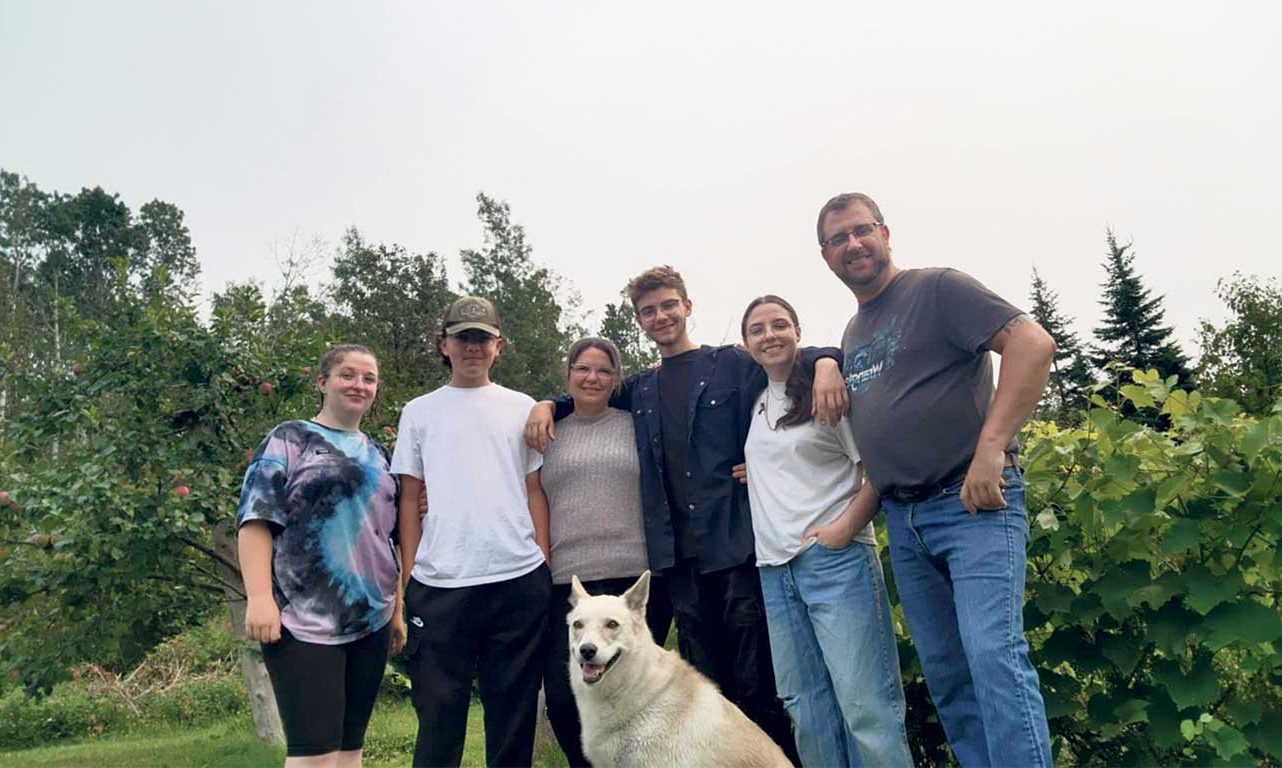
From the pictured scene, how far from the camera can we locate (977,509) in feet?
9.61

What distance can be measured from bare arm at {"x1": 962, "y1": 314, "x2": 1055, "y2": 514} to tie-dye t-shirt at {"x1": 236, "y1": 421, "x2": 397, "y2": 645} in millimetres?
2422

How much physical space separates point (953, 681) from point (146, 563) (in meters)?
6.99

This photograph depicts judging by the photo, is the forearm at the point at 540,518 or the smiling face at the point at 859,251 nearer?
the smiling face at the point at 859,251

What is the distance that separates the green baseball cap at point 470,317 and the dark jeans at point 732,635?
1462 mm

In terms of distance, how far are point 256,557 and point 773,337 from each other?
235 centimetres

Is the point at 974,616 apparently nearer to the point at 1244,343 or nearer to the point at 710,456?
the point at 710,456

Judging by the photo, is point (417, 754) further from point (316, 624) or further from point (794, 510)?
point (794, 510)

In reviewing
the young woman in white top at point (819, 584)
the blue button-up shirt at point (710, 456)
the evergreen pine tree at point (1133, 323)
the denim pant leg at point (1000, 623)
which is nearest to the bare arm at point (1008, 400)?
the denim pant leg at point (1000, 623)

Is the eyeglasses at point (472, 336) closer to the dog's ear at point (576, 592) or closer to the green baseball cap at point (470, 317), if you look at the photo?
the green baseball cap at point (470, 317)

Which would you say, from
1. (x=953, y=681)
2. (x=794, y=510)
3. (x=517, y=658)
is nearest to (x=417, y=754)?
(x=517, y=658)

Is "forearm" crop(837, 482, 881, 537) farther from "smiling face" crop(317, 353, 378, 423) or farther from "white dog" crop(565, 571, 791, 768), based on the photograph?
"smiling face" crop(317, 353, 378, 423)

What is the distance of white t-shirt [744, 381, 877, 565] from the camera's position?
345 cm

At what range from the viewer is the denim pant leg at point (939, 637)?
3.14 metres

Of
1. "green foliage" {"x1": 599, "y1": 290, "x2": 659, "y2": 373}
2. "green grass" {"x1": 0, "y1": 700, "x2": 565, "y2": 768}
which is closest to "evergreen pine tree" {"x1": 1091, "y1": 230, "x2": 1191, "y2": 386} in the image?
"green foliage" {"x1": 599, "y1": 290, "x2": 659, "y2": 373}
